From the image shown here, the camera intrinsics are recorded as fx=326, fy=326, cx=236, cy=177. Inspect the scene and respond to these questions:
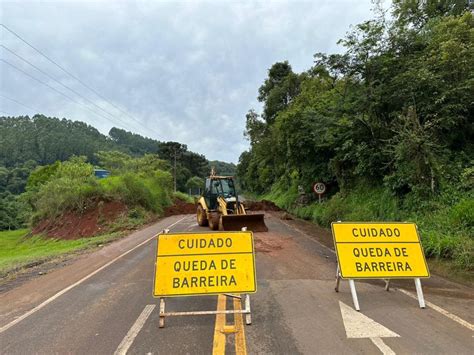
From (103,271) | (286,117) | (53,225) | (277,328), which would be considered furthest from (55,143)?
(277,328)

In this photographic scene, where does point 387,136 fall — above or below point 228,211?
above

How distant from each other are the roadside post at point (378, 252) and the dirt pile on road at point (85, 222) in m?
17.6

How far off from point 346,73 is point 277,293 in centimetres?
1215

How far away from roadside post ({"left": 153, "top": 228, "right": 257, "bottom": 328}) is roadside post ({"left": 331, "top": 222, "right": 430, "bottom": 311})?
177 centimetres

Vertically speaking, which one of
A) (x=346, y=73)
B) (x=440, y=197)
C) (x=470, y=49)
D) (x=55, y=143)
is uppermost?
(x=55, y=143)

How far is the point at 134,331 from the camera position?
4.63 m

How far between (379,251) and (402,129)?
6.99 meters

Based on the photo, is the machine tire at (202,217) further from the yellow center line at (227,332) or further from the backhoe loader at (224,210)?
the yellow center line at (227,332)

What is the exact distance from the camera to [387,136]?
13.6m

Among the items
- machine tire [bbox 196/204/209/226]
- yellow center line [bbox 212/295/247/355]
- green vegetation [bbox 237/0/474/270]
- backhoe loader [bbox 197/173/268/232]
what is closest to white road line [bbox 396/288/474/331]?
green vegetation [bbox 237/0/474/270]

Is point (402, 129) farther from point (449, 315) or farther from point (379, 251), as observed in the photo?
point (449, 315)

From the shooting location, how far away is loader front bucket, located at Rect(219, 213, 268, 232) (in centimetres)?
1384

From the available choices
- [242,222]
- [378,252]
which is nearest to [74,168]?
[242,222]

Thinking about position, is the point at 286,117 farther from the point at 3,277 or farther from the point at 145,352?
the point at 145,352
